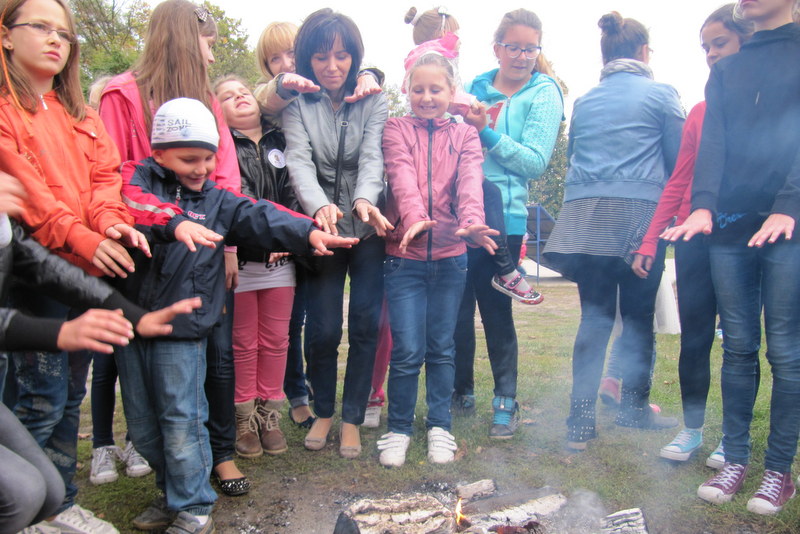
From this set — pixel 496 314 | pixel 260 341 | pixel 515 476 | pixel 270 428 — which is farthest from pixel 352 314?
pixel 515 476

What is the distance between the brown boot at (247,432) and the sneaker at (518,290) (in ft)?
5.15

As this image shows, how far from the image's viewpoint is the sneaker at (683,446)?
334cm

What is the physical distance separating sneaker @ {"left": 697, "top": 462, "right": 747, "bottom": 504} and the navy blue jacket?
2.15 meters

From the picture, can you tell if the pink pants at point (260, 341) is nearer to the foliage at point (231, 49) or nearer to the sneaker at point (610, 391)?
the sneaker at point (610, 391)

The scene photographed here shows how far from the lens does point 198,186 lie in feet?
9.39

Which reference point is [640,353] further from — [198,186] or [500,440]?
[198,186]

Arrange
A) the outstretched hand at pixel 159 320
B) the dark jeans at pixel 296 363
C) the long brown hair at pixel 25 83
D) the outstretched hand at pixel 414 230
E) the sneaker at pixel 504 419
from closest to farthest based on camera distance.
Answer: the outstretched hand at pixel 159 320, the long brown hair at pixel 25 83, the outstretched hand at pixel 414 230, the sneaker at pixel 504 419, the dark jeans at pixel 296 363

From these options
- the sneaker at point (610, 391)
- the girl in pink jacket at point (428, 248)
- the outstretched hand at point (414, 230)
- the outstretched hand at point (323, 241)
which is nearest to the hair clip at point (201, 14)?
the girl in pink jacket at point (428, 248)

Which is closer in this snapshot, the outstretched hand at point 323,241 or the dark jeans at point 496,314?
the outstretched hand at point 323,241

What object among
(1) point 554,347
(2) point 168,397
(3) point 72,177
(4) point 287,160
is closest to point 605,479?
(2) point 168,397

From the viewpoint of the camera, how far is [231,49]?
2581 cm

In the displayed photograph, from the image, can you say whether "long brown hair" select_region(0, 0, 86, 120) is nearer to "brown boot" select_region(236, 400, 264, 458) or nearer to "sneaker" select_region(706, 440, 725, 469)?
"brown boot" select_region(236, 400, 264, 458)

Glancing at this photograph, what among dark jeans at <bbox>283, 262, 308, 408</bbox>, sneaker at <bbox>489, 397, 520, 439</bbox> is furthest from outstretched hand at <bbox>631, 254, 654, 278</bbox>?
dark jeans at <bbox>283, 262, 308, 408</bbox>

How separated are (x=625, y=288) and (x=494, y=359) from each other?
2.95ft
